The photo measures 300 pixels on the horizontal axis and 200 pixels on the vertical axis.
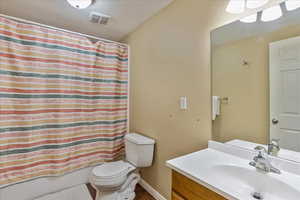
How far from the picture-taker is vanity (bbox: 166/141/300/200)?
684 millimetres

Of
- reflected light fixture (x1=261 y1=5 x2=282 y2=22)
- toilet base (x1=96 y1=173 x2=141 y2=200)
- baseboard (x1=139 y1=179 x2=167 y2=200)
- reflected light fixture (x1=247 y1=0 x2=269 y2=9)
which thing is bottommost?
baseboard (x1=139 y1=179 x2=167 y2=200)

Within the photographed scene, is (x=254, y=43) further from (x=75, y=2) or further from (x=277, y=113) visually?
(x=75, y=2)

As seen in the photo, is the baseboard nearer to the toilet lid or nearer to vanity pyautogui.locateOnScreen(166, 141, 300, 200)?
the toilet lid

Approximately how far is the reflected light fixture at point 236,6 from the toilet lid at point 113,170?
1.77 m

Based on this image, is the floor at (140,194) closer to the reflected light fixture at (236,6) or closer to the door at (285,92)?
the door at (285,92)

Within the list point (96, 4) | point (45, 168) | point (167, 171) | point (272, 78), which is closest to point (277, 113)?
point (272, 78)

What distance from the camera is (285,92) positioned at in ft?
2.81

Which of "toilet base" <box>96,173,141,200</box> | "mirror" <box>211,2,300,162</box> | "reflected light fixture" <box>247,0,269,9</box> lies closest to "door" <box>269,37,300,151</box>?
"mirror" <box>211,2,300,162</box>

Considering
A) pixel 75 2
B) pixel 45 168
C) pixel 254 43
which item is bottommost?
pixel 45 168

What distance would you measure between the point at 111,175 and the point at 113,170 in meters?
0.12

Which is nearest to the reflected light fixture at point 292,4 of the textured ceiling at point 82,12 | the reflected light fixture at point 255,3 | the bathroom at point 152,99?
the bathroom at point 152,99

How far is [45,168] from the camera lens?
1.69 metres

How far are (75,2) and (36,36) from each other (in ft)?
2.03

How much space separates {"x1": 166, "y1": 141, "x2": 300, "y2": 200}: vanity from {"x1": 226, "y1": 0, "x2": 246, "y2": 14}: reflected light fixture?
971 mm
